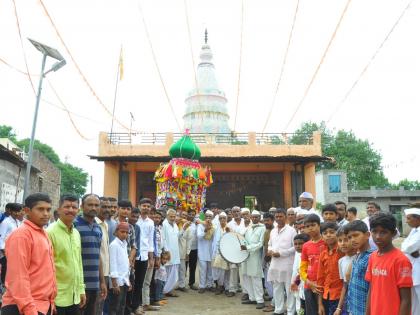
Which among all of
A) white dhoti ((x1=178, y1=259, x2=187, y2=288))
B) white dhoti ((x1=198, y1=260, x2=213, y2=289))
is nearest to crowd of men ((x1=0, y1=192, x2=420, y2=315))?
white dhoti ((x1=178, y1=259, x2=187, y2=288))

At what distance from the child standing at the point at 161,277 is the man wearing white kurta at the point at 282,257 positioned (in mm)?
2089

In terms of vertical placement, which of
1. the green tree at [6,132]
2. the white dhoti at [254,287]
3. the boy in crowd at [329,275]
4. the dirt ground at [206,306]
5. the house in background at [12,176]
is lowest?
the dirt ground at [206,306]

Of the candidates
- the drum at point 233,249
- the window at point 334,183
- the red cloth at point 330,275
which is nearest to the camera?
the red cloth at point 330,275

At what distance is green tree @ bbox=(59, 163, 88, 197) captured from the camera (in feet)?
161

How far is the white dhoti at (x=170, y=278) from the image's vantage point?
813 centimetres

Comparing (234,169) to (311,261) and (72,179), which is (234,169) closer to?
(311,261)

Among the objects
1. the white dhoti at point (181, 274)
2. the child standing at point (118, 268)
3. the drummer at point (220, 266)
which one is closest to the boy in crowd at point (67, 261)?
the child standing at point (118, 268)

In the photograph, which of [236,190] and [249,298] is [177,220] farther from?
[236,190]

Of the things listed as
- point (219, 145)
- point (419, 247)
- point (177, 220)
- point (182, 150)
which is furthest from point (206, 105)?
point (419, 247)

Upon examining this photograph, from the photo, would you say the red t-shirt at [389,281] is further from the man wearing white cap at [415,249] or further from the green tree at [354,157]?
the green tree at [354,157]

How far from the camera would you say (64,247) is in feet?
11.2

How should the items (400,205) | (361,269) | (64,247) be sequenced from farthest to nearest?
(400,205), (64,247), (361,269)

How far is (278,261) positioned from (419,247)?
235 cm

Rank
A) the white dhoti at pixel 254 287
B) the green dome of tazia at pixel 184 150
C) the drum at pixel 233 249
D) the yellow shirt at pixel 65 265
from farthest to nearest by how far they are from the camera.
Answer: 1. the green dome of tazia at pixel 184 150
2. the drum at pixel 233 249
3. the white dhoti at pixel 254 287
4. the yellow shirt at pixel 65 265
